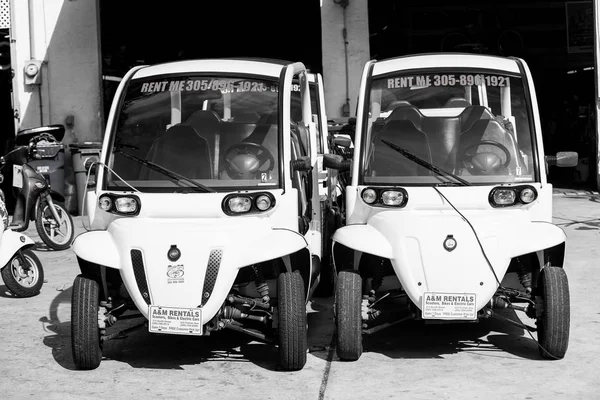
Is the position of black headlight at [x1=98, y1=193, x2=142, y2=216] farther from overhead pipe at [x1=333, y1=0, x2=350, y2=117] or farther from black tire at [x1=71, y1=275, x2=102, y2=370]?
overhead pipe at [x1=333, y1=0, x2=350, y2=117]

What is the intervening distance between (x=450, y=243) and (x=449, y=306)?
1.27 ft

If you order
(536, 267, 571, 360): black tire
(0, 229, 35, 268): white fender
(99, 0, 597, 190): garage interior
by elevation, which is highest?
(99, 0, 597, 190): garage interior

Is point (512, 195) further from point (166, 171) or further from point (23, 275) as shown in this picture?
point (23, 275)

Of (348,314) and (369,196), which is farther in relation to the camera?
(369,196)

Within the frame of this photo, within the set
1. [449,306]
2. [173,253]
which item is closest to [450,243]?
[449,306]

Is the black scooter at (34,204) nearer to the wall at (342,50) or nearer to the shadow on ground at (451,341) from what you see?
the shadow on ground at (451,341)

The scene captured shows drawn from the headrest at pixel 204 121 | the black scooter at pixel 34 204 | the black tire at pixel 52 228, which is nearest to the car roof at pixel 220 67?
the headrest at pixel 204 121

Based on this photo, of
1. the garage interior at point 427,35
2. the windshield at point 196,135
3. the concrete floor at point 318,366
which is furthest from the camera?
the garage interior at point 427,35

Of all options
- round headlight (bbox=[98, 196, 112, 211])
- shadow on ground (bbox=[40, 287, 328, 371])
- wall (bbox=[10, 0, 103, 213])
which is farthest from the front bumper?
wall (bbox=[10, 0, 103, 213])

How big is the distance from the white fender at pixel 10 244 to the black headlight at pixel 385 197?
353cm

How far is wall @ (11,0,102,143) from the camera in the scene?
15656mm

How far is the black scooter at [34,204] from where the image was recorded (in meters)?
10.6

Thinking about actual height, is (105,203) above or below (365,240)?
above

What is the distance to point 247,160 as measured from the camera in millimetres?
6477
